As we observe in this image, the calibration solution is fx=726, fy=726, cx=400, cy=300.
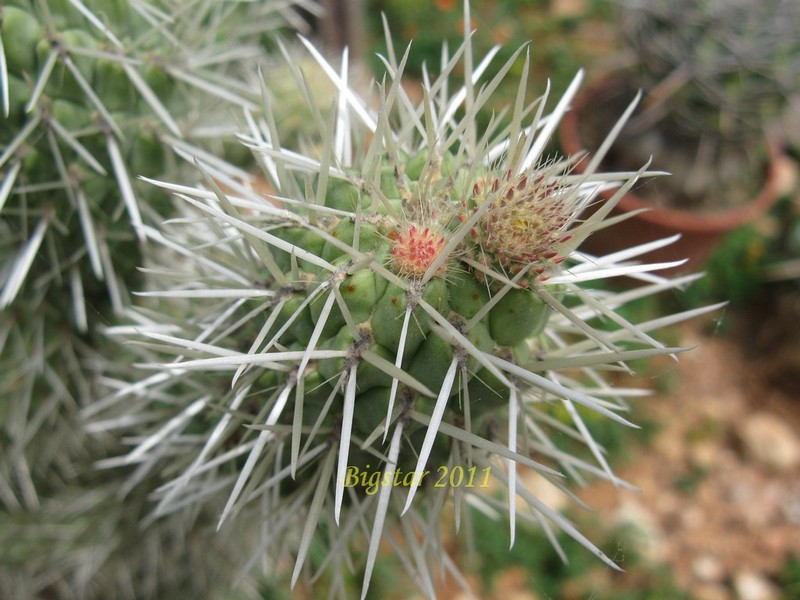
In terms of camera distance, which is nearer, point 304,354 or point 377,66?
point 304,354

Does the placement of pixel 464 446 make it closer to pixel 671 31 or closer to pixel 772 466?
pixel 671 31

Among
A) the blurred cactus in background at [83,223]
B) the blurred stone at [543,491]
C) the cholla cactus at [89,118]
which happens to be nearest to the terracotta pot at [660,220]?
the blurred stone at [543,491]

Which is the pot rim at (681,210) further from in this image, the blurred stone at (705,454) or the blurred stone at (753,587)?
the blurred stone at (753,587)

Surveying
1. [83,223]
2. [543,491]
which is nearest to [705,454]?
[543,491]

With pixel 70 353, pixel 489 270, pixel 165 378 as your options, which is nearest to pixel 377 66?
pixel 70 353

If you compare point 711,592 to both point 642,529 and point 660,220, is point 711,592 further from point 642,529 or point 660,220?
point 660,220
